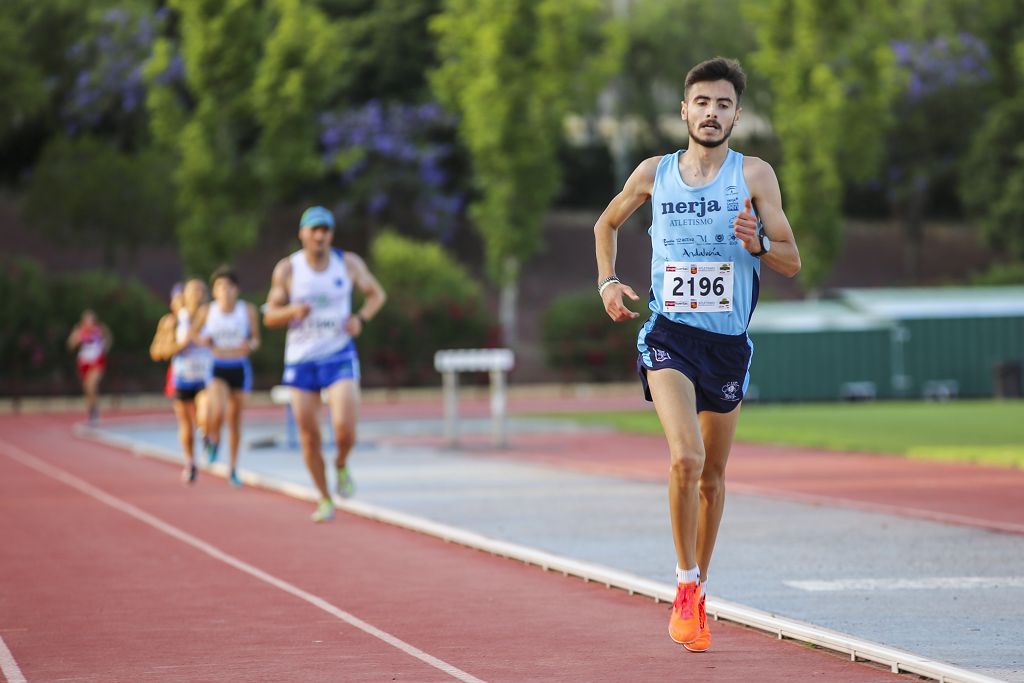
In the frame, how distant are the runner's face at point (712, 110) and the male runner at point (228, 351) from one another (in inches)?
438

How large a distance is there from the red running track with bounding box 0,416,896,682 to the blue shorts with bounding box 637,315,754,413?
1.11 m

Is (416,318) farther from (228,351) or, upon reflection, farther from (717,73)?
(717,73)

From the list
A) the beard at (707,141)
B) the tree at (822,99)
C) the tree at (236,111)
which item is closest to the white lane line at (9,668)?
the beard at (707,141)

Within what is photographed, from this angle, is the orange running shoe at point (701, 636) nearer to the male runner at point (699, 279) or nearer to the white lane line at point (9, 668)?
the male runner at point (699, 279)

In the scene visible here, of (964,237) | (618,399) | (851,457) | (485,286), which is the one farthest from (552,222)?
(851,457)

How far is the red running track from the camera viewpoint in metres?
7.84

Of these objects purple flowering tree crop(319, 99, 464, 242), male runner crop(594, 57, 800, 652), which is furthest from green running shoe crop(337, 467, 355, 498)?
purple flowering tree crop(319, 99, 464, 242)

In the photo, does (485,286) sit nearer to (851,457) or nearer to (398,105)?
(398,105)

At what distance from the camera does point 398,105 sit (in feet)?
220

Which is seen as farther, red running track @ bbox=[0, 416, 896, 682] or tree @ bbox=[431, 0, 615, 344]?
tree @ bbox=[431, 0, 615, 344]

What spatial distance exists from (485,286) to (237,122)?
18.2 metres

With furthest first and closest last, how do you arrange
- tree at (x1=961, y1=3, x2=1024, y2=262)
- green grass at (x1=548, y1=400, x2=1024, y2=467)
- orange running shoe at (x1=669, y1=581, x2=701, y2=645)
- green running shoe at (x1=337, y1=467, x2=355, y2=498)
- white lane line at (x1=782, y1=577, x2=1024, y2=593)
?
tree at (x1=961, y1=3, x2=1024, y2=262) < green grass at (x1=548, y1=400, x2=1024, y2=467) < green running shoe at (x1=337, y1=467, x2=355, y2=498) < white lane line at (x1=782, y1=577, x2=1024, y2=593) < orange running shoe at (x1=669, y1=581, x2=701, y2=645)

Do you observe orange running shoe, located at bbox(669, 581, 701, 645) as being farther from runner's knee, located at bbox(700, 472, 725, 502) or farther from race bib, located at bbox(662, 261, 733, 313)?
race bib, located at bbox(662, 261, 733, 313)

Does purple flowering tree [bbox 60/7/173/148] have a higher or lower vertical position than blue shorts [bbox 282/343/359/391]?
higher
